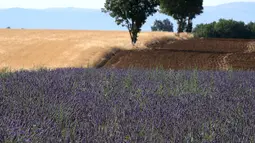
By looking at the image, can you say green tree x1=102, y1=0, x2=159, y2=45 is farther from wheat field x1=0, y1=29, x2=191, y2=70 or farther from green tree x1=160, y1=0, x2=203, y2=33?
green tree x1=160, y1=0, x2=203, y2=33

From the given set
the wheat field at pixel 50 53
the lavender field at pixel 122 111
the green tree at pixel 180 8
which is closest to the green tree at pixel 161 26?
the green tree at pixel 180 8

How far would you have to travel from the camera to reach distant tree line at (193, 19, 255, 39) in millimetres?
59156

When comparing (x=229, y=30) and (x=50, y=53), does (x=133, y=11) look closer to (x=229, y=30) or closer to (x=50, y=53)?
(x=50, y=53)

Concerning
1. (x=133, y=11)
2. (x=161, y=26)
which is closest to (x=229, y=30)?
(x=133, y=11)

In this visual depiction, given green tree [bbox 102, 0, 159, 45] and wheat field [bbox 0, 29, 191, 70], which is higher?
green tree [bbox 102, 0, 159, 45]

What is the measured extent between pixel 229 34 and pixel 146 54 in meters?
36.1

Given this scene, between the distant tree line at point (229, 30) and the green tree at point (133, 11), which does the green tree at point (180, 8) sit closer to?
the distant tree line at point (229, 30)

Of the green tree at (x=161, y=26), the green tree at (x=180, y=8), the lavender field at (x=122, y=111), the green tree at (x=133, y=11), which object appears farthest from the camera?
the green tree at (x=161, y=26)

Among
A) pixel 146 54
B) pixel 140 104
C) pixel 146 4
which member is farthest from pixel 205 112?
pixel 146 4

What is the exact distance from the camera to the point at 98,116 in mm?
4477

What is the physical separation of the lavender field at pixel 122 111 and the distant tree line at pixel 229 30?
5177 cm

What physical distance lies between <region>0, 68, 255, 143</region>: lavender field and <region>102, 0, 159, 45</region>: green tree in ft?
82.5

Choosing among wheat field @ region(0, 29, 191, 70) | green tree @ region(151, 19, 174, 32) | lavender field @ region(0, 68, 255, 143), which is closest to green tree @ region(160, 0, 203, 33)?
wheat field @ region(0, 29, 191, 70)

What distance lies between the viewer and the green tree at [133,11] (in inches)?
1273
